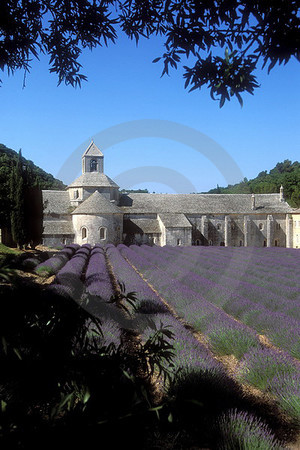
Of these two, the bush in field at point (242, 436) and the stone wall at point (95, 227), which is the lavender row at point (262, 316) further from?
the stone wall at point (95, 227)

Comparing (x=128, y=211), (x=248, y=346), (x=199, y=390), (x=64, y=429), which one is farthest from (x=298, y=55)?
(x=128, y=211)

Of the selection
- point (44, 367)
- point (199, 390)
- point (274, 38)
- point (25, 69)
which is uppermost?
point (25, 69)

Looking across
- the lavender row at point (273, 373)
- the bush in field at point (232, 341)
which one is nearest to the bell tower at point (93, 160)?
the bush in field at point (232, 341)

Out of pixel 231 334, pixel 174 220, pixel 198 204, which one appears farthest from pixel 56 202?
pixel 231 334

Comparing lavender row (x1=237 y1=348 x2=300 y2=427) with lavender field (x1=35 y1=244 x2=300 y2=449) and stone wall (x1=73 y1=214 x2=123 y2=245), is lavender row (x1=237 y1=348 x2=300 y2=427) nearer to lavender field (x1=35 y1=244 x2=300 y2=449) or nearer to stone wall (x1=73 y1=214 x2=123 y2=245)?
lavender field (x1=35 y1=244 x2=300 y2=449)

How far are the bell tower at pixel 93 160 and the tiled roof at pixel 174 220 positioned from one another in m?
9.44

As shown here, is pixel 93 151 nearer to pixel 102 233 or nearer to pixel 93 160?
pixel 93 160

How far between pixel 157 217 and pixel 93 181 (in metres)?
7.84

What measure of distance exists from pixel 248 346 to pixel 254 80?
4133 mm

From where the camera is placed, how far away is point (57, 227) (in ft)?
118

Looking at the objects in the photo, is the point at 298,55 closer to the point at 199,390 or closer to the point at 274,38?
the point at 274,38

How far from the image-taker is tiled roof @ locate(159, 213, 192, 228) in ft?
119

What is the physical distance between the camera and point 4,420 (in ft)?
6.11

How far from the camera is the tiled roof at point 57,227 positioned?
3539 cm
